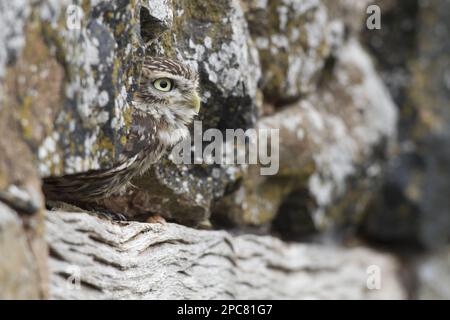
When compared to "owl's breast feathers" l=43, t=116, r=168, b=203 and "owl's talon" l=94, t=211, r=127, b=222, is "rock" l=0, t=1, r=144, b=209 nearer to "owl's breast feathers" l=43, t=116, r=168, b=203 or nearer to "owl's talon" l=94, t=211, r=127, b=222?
"owl's breast feathers" l=43, t=116, r=168, b=203

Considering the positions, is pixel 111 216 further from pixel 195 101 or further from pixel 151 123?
pixel 195 101

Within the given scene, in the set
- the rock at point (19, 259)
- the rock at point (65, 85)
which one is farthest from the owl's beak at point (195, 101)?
the rock at point (19, 259)

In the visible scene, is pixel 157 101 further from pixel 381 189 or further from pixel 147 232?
pixel 381 189

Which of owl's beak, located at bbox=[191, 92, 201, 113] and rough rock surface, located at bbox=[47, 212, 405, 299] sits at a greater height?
owl's beak, located at bbox=[191, 92, 201, 113]

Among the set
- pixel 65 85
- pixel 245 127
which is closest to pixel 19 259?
pixel 65 85

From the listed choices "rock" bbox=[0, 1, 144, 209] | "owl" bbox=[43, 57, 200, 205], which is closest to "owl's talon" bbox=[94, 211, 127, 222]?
"owl" bbox=[43, 57, 200, 205]

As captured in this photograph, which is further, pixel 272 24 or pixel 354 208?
pixel 354 208

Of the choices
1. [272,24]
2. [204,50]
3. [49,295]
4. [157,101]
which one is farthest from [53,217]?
[272,24]
